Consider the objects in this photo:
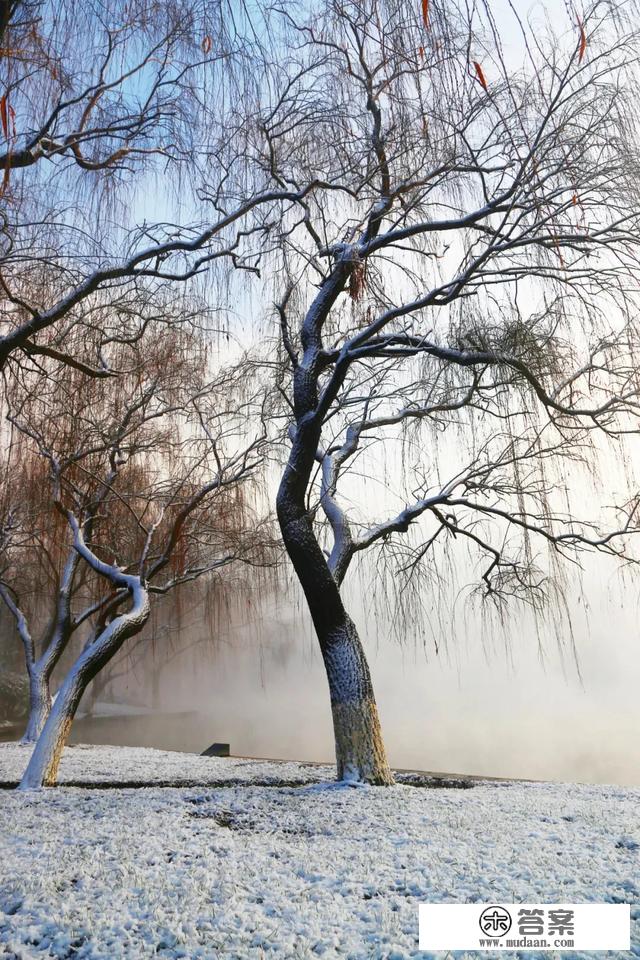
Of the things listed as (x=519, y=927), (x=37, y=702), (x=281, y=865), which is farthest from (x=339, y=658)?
(x=37, y=702)

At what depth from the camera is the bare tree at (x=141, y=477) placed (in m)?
5.53

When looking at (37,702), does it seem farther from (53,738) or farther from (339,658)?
(339,658)

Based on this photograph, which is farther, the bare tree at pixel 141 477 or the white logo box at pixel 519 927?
the bare tree at pixel 141 477

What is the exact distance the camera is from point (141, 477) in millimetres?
6586

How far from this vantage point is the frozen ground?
1.66 m

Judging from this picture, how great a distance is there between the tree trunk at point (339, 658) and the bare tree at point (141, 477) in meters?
1.33

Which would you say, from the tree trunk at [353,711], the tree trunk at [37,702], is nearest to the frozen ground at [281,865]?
the tree trunk at [353,711]

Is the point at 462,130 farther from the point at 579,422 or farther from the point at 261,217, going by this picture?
the point at 579,422

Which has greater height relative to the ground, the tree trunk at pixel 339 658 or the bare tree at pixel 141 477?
the bare tree at pixel 141 477

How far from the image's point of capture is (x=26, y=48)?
2469 millimetres

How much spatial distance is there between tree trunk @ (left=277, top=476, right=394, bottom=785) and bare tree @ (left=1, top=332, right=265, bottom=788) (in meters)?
1.33

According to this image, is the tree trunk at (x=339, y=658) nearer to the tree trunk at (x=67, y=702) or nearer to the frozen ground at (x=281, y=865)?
the frozen ground at (x=281, y=865)

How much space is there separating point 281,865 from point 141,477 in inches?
190

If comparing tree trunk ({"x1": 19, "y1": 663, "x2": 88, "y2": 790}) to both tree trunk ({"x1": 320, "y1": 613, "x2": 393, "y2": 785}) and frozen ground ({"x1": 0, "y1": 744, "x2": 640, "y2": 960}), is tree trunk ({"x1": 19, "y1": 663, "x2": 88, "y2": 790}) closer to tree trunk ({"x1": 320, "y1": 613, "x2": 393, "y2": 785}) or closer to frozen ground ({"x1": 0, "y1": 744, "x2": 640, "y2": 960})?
frozen ground ({"x1": 0, "y1": 744, "x2": 640, "y2": 960})
